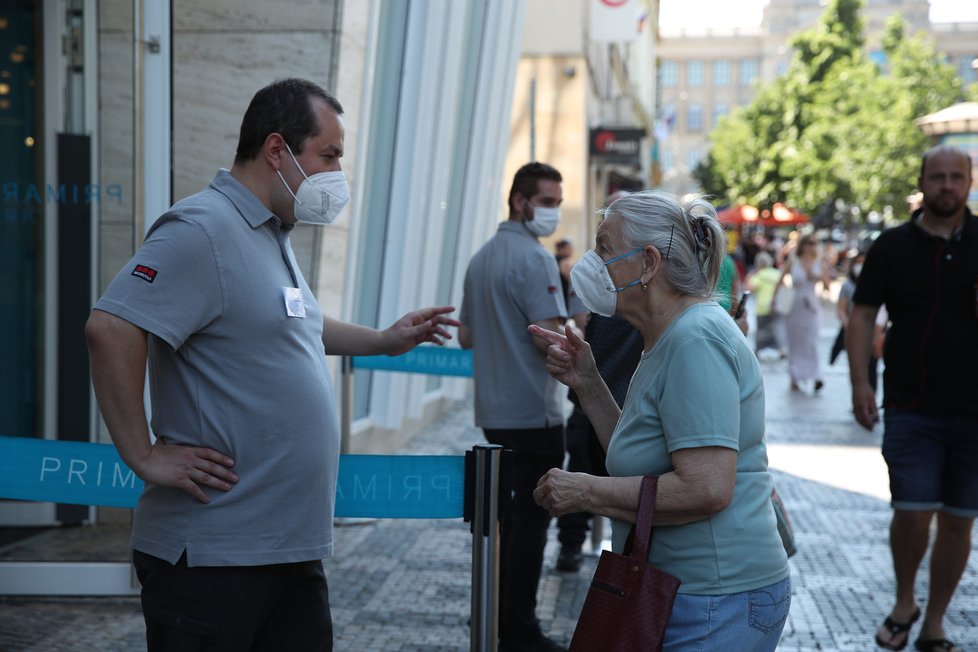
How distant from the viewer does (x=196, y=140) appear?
6.82 meters

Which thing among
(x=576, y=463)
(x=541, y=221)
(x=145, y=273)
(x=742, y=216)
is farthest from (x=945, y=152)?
(x=742, y=216)

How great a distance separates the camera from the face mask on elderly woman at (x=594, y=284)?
2.89 m

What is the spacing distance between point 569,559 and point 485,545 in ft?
10.9

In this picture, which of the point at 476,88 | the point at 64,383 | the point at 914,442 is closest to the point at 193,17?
the point at 64,383

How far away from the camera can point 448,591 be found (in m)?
6.16

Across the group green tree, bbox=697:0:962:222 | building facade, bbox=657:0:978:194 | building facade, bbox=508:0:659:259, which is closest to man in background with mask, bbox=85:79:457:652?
building facade, bbox=508:0:659:259

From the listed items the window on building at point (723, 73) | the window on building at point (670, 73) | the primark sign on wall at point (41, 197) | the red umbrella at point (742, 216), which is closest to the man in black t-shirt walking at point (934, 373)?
the primark sign on wall at point (41, 197)

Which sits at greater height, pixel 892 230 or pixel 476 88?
pixel 476 88

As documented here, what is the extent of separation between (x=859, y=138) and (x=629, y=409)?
1755 inches

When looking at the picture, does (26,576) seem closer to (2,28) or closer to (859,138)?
(2,28)

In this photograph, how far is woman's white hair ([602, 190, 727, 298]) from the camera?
8.90 ft

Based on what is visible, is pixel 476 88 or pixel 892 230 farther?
pixel 476 88

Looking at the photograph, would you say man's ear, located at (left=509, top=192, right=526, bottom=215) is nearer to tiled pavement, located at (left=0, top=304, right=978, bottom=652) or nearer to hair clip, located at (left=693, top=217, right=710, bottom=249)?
tiled pavement, located at (left=0, top=304, right=978, bottom=652)

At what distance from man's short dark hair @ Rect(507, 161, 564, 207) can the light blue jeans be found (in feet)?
9.67
